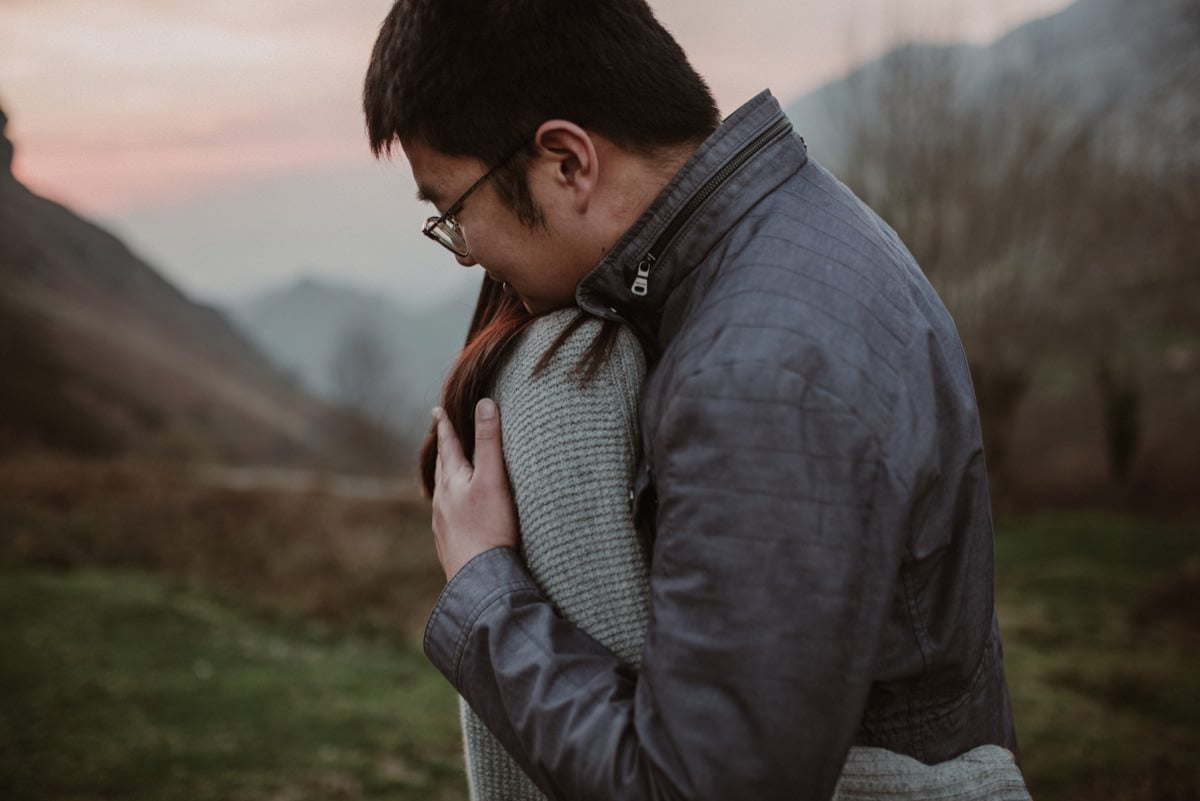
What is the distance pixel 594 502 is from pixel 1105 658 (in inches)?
321

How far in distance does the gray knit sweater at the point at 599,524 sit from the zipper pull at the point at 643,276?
4.3 inches

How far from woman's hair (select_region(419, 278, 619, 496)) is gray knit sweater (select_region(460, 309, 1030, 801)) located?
0.02 meters

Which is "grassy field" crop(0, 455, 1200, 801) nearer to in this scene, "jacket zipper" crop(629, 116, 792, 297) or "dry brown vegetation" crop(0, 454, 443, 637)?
"dry brown vegetation" crop(0, 454, 443, 637)

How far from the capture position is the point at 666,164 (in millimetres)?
1369

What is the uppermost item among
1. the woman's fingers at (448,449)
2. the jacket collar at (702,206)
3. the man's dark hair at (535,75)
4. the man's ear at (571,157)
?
the man's dark hair at (535,75)

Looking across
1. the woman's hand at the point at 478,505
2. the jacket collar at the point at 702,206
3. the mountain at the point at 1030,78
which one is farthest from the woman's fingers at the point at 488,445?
the mountain at the point at 1030,78

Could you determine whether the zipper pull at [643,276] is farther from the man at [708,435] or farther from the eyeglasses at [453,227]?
the eyeglasses at [453,227]

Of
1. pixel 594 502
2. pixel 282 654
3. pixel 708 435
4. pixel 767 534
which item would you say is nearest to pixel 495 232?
pixel 594 502

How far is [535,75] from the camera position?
1320mm

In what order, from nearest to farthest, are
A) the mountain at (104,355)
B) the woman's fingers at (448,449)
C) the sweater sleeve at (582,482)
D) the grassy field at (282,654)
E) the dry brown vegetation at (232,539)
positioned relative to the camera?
1. the sweater sleeve at (582,482)
2. the woman's fingers at (448,449)
3. the grassy field at (282,654)
4. the mountain at (104,355)
5. the dry brown vegetation at (232,539)

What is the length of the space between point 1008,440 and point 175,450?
49.2 ft

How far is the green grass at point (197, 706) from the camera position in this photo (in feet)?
14.4

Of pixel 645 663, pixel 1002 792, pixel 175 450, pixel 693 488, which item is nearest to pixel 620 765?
pixel 645 663

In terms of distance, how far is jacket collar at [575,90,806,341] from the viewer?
1288 millimetres
